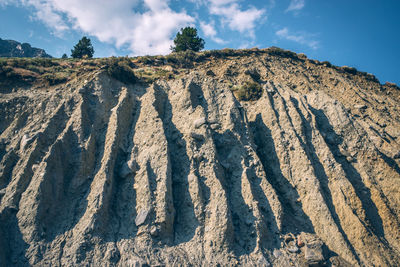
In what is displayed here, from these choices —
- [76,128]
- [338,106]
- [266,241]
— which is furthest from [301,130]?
[76,128]

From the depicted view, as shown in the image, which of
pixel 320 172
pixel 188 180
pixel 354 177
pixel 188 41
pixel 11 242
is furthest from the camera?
pixel 188 41

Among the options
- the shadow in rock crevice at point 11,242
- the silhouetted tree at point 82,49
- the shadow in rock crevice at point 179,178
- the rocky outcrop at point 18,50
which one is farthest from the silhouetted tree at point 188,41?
the rocky outcrop at point 18,50

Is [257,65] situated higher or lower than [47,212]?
higher

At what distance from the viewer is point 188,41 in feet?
140

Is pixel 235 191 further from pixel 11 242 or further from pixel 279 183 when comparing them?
pixel 11 242

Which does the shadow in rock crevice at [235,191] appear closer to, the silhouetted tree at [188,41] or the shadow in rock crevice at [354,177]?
the shadow in rock crevice at [354,177]

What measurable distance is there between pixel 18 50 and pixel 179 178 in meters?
92.4

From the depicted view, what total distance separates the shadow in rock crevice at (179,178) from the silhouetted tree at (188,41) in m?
26.0

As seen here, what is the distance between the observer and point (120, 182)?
14148 millimetres

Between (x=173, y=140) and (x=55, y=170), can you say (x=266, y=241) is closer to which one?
(x=173, y=140)

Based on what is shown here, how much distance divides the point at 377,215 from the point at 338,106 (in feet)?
33.0

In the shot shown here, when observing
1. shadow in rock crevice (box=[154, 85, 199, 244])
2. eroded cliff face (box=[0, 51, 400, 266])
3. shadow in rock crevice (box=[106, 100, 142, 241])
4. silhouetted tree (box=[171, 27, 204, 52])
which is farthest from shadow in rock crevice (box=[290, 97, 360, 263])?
silhouetted tree (box=[171, 27, 204, 52])

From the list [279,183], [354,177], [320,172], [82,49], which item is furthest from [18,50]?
[354,177]

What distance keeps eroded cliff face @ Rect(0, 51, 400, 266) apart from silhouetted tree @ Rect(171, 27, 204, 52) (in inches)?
916
